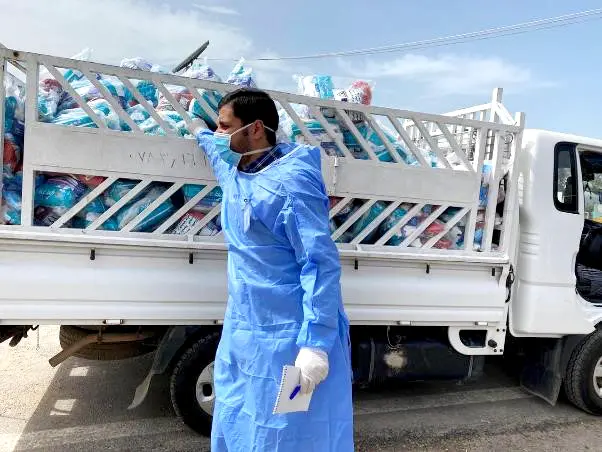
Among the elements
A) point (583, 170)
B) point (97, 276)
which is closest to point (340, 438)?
point (97, 276)

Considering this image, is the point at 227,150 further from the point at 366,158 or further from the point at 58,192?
the point at 366,158

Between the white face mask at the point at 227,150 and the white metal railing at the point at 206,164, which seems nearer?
the white face mask at the point at 227,150

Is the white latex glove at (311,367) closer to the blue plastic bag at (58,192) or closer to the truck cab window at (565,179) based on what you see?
the blue plastic bag at (58,192)

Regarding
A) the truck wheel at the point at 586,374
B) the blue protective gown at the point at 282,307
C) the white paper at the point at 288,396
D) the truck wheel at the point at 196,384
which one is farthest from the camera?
the truck wheel at the point at 586,374

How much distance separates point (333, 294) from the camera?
70.9 inches

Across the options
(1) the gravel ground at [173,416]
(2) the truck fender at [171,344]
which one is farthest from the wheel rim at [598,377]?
(2) the truck fender at [171,344]

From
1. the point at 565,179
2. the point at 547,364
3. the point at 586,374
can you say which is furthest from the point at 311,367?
the point at 586,374

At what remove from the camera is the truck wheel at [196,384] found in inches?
117

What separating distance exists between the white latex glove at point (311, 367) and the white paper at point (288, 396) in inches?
0.9

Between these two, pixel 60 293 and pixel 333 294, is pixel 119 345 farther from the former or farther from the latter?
pixel 333 294

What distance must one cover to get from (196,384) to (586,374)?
111 inches

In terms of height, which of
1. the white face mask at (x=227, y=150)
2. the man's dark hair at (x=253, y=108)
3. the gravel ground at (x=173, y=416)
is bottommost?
the gravel ground at (x=173, y=416)

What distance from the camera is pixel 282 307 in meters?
1.90

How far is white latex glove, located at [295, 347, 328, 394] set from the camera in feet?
5.67
